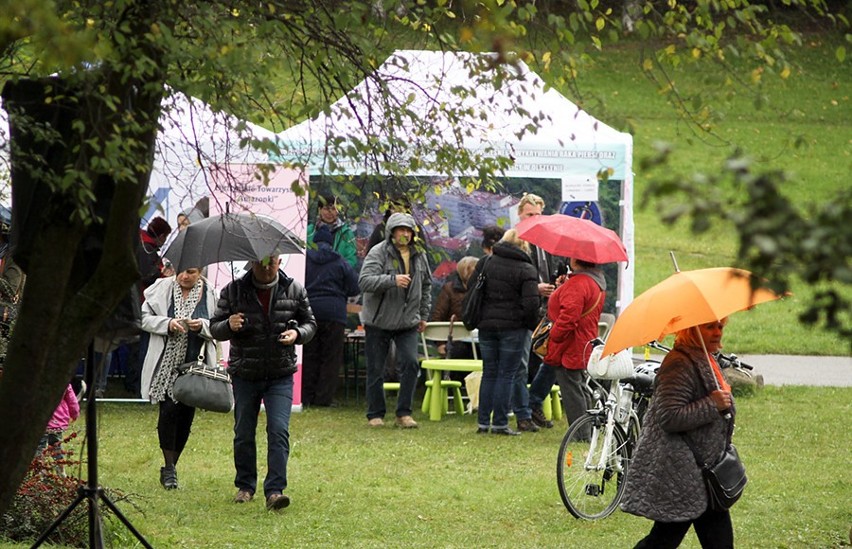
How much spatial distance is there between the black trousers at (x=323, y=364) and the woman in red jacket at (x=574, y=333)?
335 cm

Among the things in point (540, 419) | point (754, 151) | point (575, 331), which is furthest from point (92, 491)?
point (754, 151)

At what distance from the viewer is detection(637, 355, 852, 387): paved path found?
16594 millimetres

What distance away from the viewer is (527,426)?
12.9 m

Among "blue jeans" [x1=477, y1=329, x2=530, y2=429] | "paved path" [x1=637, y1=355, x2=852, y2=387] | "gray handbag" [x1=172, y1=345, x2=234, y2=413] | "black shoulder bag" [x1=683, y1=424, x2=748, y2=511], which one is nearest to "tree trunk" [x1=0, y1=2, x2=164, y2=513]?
"black shoulder bag" [x1=683, y1=424, x2=748, y2=511]

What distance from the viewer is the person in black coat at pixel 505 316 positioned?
12.4m

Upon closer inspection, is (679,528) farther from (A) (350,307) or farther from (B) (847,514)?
(A) (350,307)

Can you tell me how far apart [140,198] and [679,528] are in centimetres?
304

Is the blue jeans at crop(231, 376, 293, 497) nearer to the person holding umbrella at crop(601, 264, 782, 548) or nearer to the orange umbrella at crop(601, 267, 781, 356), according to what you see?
the orange umbrella at crop(601, 267, 781, 356)

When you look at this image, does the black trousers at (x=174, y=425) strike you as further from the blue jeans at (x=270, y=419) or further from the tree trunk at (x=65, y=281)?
the tree trunk at (x=65, y=281)

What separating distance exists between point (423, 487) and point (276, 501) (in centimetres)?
150

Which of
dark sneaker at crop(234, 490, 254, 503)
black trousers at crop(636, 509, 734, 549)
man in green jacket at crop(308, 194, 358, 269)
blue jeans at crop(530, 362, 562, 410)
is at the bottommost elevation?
dark sneaker at crop(234, 490, 254, 503)

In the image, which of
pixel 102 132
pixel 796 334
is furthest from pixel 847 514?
pixel 796 334

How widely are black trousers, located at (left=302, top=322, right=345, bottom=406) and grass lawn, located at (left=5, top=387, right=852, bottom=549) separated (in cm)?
40

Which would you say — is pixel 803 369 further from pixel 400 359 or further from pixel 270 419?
pixel 270 419
